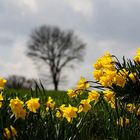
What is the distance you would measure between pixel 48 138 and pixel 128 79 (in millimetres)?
1259

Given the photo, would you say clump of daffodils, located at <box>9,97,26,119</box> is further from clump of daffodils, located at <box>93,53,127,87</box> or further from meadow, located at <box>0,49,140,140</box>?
clump of daffodils, located at <box>93,53,127,87</box>

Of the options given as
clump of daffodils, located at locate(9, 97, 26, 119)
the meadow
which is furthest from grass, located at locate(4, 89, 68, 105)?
clump of daffodils, located at locate(9, 97, 26, 119)

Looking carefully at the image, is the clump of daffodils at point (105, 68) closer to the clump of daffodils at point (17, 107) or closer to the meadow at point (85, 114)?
the meadow at point (85, 114)

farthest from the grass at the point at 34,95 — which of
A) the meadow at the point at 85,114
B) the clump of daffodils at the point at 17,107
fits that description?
the clump of daffodils at the point at 17,107

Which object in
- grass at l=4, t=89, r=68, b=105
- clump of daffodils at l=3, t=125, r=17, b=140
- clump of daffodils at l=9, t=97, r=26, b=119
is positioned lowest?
clump of daffodils at l=3, t=125, r=17, b=140

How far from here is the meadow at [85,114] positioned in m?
3.62

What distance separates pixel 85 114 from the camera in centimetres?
409

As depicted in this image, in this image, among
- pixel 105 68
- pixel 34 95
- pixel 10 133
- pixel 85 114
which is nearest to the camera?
pixel 10 133

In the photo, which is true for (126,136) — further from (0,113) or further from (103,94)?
(0,113)

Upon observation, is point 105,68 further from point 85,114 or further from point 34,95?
point 34,95

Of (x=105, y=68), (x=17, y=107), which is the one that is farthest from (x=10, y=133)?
(x=105, y=68)

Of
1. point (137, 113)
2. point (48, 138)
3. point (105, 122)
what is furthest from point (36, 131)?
point (105, 122)

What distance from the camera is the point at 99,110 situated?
5918mm

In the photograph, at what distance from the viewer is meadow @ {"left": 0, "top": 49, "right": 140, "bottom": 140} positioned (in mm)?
3625
